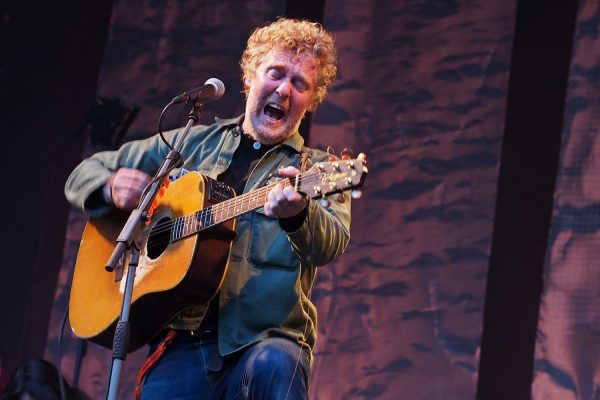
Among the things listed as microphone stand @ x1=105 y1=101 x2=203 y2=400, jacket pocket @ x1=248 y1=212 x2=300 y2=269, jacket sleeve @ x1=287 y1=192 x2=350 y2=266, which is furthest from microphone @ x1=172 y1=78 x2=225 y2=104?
jacket sleeve @ x1=287 y1=192 x2=350 y2=266

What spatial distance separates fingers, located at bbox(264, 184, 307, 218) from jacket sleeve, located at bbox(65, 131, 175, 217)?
91 cm

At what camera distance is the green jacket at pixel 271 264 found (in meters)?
2.96

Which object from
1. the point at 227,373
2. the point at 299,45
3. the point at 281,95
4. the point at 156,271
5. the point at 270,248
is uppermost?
the point at 299,45

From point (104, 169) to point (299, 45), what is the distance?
86cm

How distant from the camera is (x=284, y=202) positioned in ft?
9.11

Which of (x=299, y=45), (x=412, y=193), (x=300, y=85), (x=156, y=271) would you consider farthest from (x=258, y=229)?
(x=412, y=193)

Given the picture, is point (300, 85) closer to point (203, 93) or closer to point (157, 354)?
point (203, 93)

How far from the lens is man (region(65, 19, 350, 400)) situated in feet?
9.48

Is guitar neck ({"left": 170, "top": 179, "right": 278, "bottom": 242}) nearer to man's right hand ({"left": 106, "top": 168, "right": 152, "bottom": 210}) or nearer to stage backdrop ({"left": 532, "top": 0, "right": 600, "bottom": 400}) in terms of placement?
man's right hand ({"left": 106, "top": 168, "right": 152, "bottom": 210})

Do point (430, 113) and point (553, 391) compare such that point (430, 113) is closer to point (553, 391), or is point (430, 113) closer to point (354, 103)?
point (354, 103)

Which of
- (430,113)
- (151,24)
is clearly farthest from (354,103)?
(151,24)

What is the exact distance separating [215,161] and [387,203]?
1.48m

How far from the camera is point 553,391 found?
165 inches

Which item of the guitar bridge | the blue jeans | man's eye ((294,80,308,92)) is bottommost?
the blue jeans
